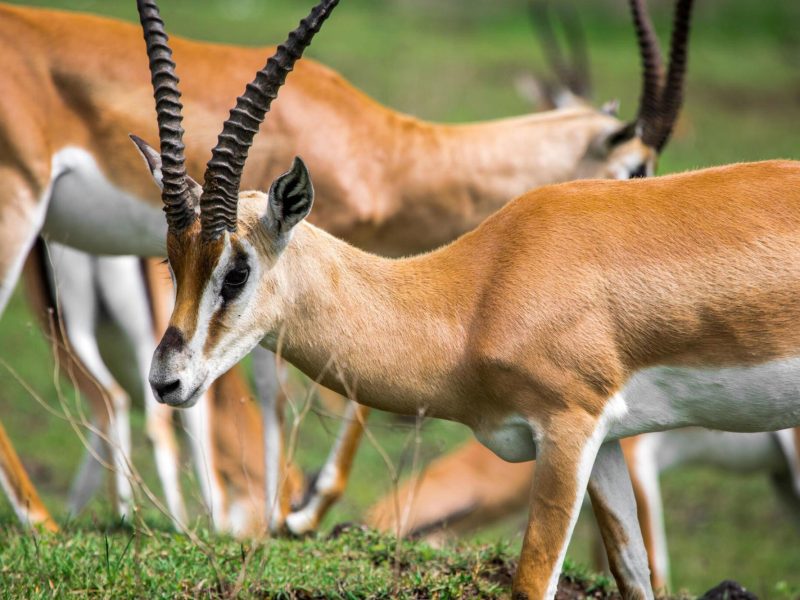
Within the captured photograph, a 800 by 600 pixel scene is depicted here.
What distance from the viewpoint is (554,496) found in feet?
14.0

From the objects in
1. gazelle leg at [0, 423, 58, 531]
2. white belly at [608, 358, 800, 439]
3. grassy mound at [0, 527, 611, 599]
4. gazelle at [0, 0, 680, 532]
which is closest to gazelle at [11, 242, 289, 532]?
gazelle at [0, 0, 680, 532]

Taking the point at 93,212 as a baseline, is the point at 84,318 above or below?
below

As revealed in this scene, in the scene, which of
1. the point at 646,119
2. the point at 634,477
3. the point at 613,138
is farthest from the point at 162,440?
the point at 646,119

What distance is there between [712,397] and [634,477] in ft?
12.8

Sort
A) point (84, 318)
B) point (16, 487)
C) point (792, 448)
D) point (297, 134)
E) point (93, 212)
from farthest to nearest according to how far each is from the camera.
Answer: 1. point (792, 448)
2. point (84, 318)
3. point (297, 134)
4. point (93, 212)
5. point (16, 487)

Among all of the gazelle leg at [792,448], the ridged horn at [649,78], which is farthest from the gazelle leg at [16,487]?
the gazelle leg at [792,448]

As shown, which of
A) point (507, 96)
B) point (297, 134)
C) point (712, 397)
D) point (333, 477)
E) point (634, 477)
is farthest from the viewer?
point (507, 96)

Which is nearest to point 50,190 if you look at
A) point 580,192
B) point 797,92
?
point 580,192

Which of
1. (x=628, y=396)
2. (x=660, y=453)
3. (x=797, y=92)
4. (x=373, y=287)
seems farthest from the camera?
(x=797, y=92)

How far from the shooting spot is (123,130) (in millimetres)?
6594

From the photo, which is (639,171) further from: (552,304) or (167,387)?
(167,387)

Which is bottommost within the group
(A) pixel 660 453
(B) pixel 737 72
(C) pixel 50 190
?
(B) pixel 737 72

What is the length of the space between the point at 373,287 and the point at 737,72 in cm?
1938

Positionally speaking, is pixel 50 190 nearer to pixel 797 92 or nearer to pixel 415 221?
pixel 415 221
